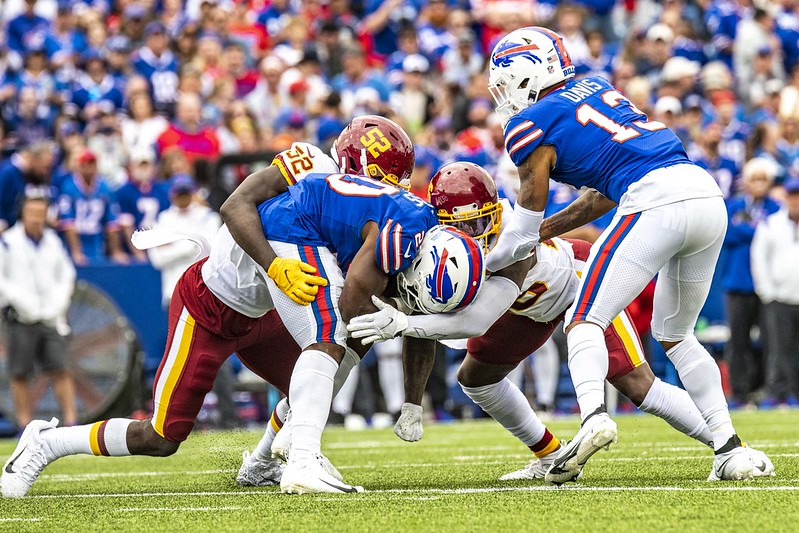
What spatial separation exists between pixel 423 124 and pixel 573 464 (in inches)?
345

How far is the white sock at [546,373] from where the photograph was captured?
1008 cm

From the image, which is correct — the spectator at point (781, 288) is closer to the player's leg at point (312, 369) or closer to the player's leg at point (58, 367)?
the player's leg at point (58, 367)

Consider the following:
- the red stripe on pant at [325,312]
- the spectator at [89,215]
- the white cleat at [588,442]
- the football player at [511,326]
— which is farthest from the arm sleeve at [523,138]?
the spectator at [89,215]

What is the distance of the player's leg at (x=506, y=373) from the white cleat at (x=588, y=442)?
826 mm

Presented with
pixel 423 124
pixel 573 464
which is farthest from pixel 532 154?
pixel 423 124

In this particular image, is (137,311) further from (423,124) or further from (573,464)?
(573,464)

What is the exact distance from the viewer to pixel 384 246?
4.59m

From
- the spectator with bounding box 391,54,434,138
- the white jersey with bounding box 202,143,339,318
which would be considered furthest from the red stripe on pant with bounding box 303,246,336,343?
the spectator with bounding box 391,54,434,138

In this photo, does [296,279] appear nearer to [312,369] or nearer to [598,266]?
[312,369]

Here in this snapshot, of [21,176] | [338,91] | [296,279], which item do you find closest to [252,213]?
[296,279]

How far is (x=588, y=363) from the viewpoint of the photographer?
15.1 feet

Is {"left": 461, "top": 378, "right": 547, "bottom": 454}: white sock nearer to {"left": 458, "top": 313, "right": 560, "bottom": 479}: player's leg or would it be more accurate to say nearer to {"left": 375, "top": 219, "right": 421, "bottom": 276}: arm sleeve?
{"left": 458, "top": 313, "right": 560, "bottom": 479}: player's leg

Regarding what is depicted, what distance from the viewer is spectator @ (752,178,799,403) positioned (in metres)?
10.6

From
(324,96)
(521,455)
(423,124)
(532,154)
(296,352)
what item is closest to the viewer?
(532,154)
